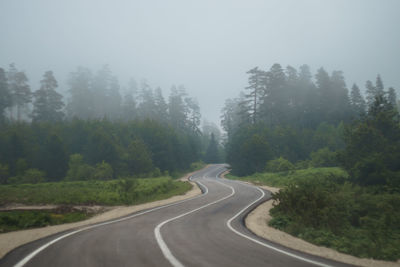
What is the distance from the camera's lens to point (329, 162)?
40.5 m

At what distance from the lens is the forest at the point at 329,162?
1080cm

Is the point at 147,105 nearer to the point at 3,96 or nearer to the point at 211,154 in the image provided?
the point at 211,154

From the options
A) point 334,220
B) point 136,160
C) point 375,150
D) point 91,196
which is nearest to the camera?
point 334,220

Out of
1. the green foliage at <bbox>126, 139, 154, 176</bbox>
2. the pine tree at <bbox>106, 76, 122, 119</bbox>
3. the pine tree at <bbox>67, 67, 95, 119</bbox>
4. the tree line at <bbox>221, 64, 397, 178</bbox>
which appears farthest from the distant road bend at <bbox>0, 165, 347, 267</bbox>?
the pine tree at <bbox>106, 76, 122, 119</bbox>

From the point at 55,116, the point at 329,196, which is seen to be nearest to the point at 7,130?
the point at 55,116

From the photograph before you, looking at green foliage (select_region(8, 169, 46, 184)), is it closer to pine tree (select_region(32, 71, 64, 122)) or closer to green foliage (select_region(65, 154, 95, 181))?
green foliage (select_region(65, 154, 95, 181))

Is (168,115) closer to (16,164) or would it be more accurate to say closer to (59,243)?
(16,164)

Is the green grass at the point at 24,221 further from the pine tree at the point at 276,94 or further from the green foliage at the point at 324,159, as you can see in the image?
the pine tree at the point at 276,94

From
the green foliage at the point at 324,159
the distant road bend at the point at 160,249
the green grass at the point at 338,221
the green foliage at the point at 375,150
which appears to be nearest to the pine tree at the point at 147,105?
the green foliage at the point at 324,159

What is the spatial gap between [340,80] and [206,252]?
7770cm

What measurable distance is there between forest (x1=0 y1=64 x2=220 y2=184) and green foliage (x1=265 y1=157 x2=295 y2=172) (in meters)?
20.6

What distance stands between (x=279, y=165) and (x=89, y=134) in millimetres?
35992

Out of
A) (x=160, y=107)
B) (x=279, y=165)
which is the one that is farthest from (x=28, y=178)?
(x=160, y=107)

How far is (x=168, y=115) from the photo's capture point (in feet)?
265
